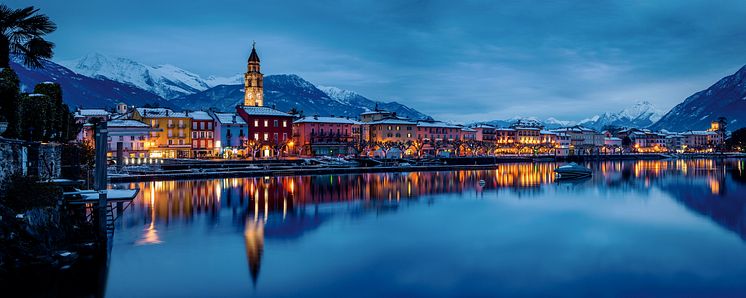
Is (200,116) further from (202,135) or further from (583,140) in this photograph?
(583,140)

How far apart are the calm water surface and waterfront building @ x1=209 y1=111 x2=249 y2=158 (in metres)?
32.5

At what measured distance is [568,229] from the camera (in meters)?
28.1

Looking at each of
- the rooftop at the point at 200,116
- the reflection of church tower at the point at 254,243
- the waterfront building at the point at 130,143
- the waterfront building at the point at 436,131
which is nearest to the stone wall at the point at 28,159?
the reflection of church tower at the point at 254,243

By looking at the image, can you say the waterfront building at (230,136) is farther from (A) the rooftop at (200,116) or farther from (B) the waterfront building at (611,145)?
(B) the waterfront building at (611,145)

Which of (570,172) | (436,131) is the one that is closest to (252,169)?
(570,172)

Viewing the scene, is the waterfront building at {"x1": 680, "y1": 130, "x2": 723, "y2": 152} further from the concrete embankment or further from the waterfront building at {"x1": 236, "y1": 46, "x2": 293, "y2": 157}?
the waterfront building at {"x1": 236, "y1": 46, "x2": 293, "y2": 157}

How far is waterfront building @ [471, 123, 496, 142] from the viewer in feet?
395

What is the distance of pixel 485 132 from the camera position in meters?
122

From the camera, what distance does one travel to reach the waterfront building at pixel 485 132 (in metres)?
120

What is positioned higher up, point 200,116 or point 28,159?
point 200,116

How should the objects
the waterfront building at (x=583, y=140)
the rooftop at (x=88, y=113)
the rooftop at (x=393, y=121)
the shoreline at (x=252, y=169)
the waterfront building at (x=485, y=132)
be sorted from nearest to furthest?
the shoreline at (x=252, y=169) → the rooftop at (x=88, y=113) → the rooftop at (x=393, y=121) → the waterfront building at (x=485, y=132) → the waterfront building at (x=583, y=140)

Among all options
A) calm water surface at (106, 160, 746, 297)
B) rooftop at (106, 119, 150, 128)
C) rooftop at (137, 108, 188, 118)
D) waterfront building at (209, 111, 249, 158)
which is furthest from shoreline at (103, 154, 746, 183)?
rooftop at (137, 108, 188, 118)

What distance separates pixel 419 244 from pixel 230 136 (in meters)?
58.3

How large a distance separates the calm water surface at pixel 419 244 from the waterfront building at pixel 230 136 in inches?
1281
